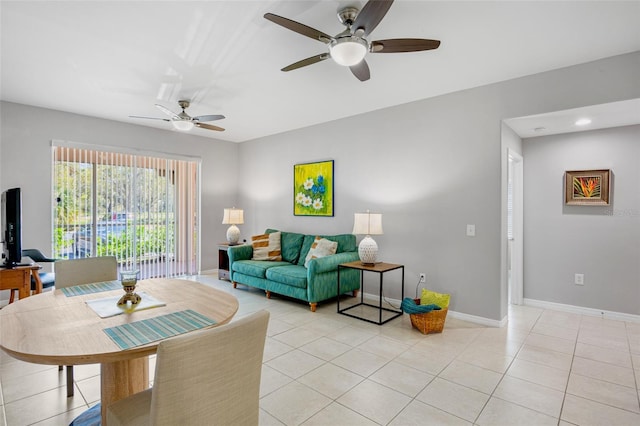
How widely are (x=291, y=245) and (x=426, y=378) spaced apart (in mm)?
2978

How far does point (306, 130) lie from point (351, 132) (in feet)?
3.09

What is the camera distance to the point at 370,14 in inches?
73.1

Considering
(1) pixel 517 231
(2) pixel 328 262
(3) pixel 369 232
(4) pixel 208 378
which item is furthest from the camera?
(1) pixel 517 231

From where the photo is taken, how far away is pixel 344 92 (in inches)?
149

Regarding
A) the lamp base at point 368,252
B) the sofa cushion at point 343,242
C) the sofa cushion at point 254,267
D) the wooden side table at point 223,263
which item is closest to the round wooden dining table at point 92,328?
the lamp base at point 368,252

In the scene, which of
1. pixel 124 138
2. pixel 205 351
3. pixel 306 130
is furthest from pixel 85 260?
pixel 306 130

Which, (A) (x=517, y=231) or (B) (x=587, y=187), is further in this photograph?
(A) (x=517, y=231)

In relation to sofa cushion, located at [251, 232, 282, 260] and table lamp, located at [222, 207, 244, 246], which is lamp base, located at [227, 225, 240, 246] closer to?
table lamp, located at [222, 207, 244, 246]

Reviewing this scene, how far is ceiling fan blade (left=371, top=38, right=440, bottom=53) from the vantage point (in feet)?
6.92

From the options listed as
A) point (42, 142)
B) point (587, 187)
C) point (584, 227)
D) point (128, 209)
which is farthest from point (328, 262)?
point (42, 142)

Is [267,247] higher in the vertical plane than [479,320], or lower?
higher

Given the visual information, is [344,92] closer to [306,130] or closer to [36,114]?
[306,130]

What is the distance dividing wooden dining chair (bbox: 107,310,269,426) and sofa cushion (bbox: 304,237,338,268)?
305 cm

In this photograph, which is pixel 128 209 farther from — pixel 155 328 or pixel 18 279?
pixel 155 328
